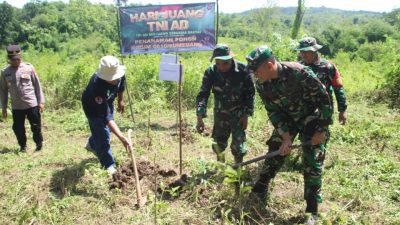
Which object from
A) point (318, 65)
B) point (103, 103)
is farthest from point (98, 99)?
point (318, 65)

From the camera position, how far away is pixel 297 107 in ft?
10.2

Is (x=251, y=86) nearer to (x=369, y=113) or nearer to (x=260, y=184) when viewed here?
(x=260, y=184)

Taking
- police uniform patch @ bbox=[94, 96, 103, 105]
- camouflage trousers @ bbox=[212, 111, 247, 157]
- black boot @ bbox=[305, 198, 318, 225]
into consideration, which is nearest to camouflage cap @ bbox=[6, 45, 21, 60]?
police uniform patch @ bbox=[94, 96, 103, 105]

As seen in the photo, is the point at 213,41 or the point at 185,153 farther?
the point at 213,41

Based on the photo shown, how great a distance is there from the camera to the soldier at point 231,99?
3.82 metres

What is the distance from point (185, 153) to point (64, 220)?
2215 mm

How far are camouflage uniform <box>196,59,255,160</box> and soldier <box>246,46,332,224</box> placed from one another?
0.58m

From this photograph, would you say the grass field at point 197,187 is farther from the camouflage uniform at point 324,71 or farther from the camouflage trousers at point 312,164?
the camouflage uniform at point 324,71

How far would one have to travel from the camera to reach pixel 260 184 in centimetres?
362

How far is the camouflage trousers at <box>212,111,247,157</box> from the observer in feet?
12.9

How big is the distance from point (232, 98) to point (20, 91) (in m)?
3.12

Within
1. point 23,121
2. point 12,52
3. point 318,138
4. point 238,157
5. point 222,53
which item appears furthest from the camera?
point 23,121

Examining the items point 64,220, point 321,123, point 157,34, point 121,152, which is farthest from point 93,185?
point 157,34

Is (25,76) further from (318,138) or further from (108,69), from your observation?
(318,138)
